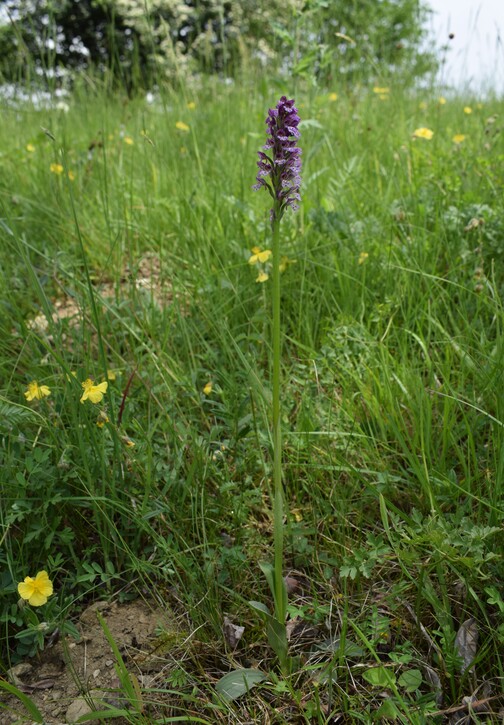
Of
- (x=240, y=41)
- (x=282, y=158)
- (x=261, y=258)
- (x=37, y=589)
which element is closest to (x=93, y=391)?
(x=37, y=589)

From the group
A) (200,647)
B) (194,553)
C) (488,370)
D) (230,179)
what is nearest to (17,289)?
(230,179)

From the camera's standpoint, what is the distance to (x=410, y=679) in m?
1.01

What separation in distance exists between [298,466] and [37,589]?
67 centimetres

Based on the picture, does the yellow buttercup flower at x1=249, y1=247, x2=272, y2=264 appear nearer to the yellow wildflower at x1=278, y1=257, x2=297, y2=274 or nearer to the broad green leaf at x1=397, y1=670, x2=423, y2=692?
the yellow wildflower at x1=278, y1=257, x2=297, y2=274

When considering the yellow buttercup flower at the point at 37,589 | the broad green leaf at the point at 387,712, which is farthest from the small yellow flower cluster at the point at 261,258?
the broad green leaf at the point at 387,712

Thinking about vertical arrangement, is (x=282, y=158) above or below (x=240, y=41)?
below

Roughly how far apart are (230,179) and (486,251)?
1239 mm

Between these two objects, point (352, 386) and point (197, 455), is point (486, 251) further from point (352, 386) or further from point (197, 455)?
point (197, 455)

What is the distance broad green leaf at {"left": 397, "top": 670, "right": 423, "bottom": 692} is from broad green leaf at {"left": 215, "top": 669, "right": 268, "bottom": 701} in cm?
26

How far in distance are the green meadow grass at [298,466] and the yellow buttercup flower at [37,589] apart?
0.07m

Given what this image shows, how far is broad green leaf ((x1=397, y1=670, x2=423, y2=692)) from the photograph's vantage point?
3.28ft

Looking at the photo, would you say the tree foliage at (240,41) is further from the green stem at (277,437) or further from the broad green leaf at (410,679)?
the broad green leaf at (410,679)

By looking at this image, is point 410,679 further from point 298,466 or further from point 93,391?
point 93,391

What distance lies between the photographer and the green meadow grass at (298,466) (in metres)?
1.07
